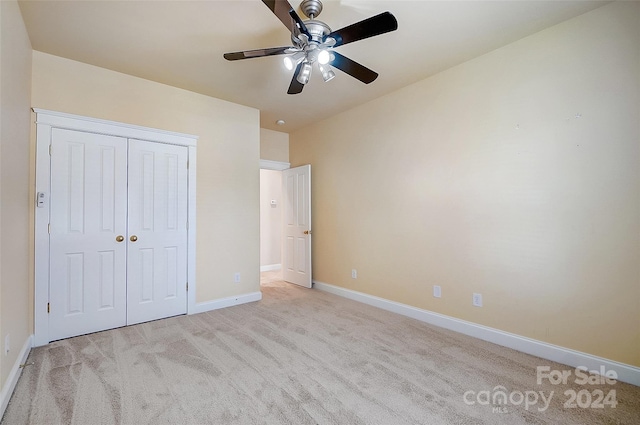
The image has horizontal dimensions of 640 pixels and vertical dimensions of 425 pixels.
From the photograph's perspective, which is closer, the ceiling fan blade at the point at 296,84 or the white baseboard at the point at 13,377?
the white baseboard at the point at 13,377

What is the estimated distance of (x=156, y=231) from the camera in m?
3.36

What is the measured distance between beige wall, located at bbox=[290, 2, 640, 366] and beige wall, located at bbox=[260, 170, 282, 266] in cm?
318

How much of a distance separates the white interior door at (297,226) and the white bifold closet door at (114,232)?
192 cm

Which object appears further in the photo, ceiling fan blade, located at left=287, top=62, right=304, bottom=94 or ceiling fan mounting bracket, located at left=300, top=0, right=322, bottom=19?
ceiling fan blade, located at left=287, top=62, right=304, bottom=94

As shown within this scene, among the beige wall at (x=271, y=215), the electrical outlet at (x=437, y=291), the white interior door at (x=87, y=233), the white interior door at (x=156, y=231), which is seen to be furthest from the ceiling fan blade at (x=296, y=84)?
the beige wall at (x=271, y=215)

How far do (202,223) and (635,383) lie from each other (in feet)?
13.8

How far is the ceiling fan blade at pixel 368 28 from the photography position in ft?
5.58

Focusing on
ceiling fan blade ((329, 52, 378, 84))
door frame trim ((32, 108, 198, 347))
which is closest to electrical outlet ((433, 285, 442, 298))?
ceiling fan blade ((329, 52, 378, 84))

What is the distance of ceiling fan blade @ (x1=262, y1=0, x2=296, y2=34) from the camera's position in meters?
1.58

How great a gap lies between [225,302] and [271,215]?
3.08 metres

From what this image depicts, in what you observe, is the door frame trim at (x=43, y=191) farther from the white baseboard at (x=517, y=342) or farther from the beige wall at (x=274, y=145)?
the white baseboard at (x=517, y=342)

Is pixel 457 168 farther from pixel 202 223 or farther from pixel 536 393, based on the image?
pixel 202 223

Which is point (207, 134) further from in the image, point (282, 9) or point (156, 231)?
point (282, 9)

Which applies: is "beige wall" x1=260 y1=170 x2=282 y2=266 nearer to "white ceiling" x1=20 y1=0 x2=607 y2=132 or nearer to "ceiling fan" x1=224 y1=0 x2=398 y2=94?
"white ceiling" x1=20 y1=0 x2=607 y2=132
